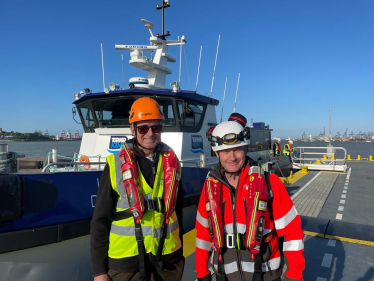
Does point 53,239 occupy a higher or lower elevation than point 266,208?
lower

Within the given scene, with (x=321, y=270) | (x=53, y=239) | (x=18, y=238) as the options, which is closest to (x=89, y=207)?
(x=53, y=239)

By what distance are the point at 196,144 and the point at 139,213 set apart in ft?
14.8

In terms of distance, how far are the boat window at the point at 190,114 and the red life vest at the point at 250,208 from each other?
13.2 feet

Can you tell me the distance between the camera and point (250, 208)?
1528 millimetres

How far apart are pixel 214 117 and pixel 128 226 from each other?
546cm

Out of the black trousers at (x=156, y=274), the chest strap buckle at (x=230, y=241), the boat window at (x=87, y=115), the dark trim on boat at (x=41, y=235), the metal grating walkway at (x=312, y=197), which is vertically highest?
the boat window at (x=87, y=115)

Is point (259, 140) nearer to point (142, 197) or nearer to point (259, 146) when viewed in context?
point (259, 146)

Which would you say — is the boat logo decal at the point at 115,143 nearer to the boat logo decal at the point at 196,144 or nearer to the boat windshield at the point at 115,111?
the boat windshield at the point at 115,111

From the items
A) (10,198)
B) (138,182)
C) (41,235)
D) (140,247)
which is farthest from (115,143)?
(140,247)

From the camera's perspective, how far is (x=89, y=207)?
3.10 metres

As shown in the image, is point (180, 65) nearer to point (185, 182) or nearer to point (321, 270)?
point (185, 182)

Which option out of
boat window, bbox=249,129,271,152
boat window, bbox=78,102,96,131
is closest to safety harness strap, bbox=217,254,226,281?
boat window, bbox=78,102,96,131

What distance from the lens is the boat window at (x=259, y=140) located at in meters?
9.49

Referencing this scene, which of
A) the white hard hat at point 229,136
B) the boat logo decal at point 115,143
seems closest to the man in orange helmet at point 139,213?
the white hard hat at point 229,136
